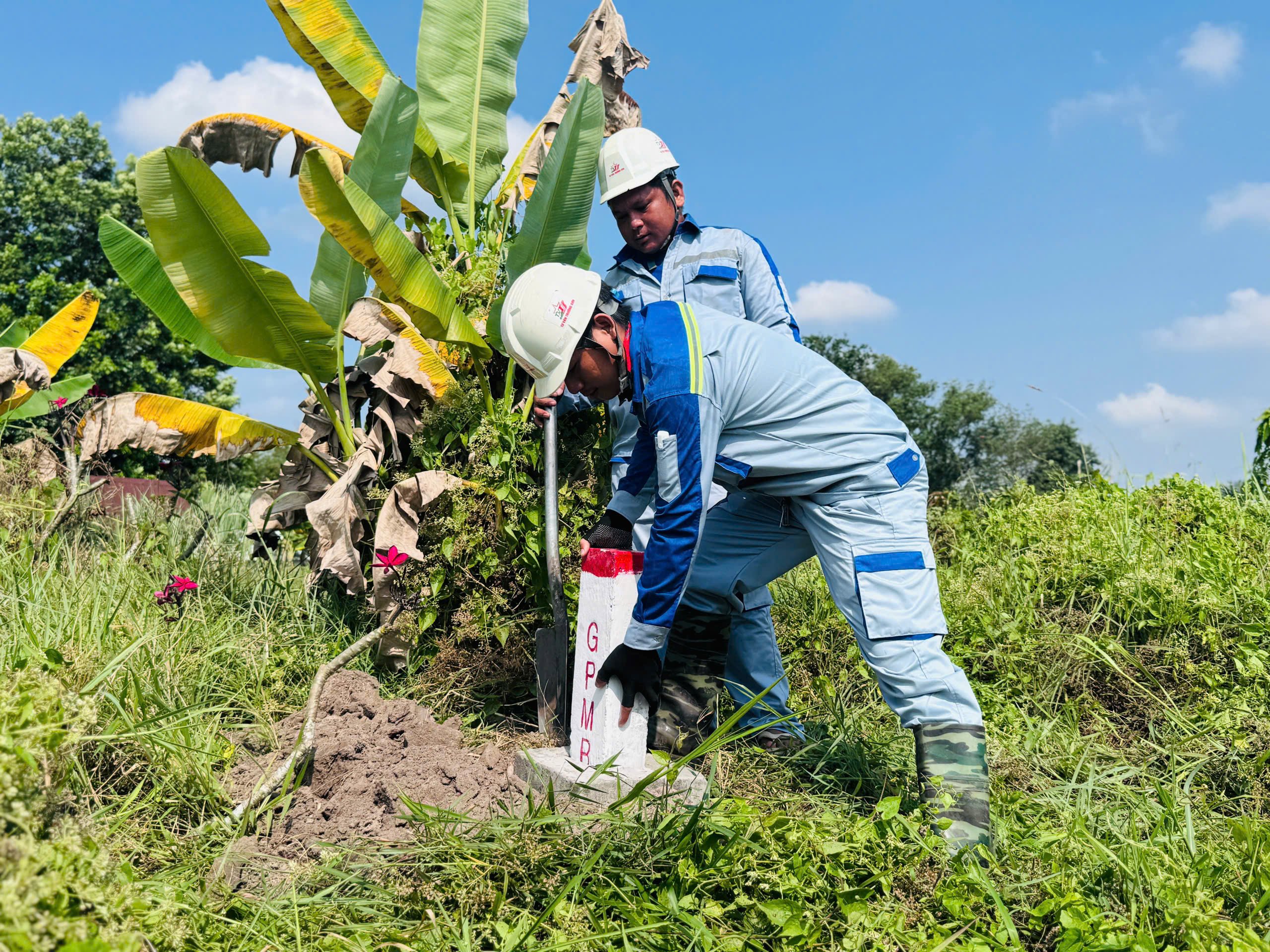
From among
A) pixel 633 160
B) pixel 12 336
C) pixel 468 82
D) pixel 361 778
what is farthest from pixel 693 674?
pixel 12 336

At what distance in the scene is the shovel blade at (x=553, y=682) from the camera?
3650 mm

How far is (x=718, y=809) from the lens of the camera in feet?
8.46

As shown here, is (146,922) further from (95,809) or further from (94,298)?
(94,298)

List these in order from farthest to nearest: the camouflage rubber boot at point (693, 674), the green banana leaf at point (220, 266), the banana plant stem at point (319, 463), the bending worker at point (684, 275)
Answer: the banana plant stem at point (319, 463)
the green banana leaf at point (220, 266)
the bending worker at point (684, 275)
the camouflage rubber boot at point (693, 674)

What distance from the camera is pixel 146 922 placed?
195cm

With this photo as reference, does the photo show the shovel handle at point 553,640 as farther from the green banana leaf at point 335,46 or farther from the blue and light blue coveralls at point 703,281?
the green banana leaf at point 335,46

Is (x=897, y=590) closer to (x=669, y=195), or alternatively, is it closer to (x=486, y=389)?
(x=486, y=389)

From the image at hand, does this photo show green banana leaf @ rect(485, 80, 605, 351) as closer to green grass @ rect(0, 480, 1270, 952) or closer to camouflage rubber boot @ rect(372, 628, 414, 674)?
camouflage rubber boot @ rect(372, 628, 414, 674)

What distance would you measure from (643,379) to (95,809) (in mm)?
2127

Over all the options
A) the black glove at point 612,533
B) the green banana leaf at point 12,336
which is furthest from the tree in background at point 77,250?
the black glove at point 612,533

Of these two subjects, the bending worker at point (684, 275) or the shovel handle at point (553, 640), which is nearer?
the shovel handle at point (553, 640)

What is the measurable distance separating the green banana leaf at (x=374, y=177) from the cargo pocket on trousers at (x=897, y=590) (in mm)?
2914

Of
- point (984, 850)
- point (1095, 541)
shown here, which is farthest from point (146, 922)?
point (1095, 541)

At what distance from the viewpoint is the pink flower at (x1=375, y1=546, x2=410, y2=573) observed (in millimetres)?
3895
